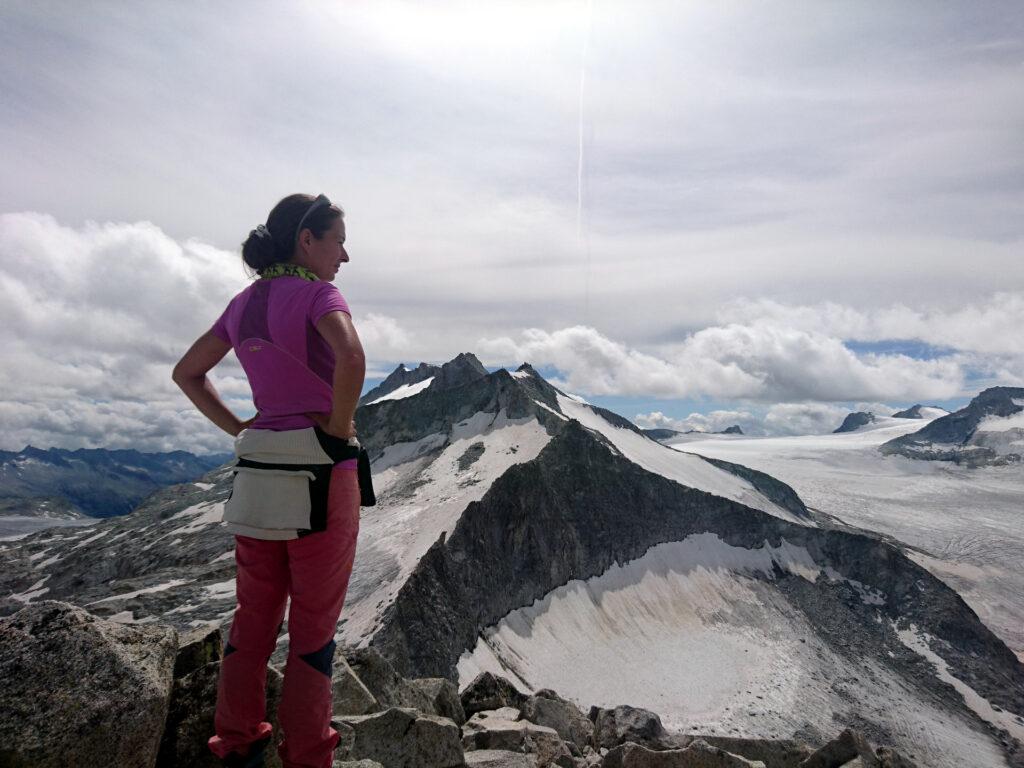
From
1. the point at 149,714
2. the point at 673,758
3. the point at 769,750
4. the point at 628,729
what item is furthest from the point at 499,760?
the point at 769,750

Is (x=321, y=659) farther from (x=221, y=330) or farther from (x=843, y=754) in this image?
(x=843, y=754)

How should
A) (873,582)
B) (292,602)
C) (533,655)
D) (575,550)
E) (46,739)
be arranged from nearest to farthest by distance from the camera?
(46,739)
(292,602)
(533,655)
(575,550)
(873,582)

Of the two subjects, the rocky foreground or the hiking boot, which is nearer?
the rocky foreground

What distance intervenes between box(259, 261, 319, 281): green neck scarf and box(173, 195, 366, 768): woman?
1 centimetres

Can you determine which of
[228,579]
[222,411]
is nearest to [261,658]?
[222,411]

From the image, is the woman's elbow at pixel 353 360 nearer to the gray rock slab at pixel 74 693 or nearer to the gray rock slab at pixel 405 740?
the gray rock slab at pixel 74 693

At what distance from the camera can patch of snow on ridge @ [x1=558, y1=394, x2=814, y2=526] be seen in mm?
155500

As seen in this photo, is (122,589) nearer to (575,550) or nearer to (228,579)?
(228,579)

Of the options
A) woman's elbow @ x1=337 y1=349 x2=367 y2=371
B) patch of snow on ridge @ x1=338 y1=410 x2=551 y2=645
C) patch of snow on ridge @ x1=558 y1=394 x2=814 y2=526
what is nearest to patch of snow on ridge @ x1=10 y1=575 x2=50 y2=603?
patch of snow on ridge @ x1=338 y1=410 x2=551 y2=645

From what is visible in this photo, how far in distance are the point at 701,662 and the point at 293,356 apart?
9690cm

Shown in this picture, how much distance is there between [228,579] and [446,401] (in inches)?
2697

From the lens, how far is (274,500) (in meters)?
5.05

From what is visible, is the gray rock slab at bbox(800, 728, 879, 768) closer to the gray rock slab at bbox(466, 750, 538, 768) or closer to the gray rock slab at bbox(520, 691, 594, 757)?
the gray rock slab at bbox(520, 691, 594, 757)

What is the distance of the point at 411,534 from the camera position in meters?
81.4
